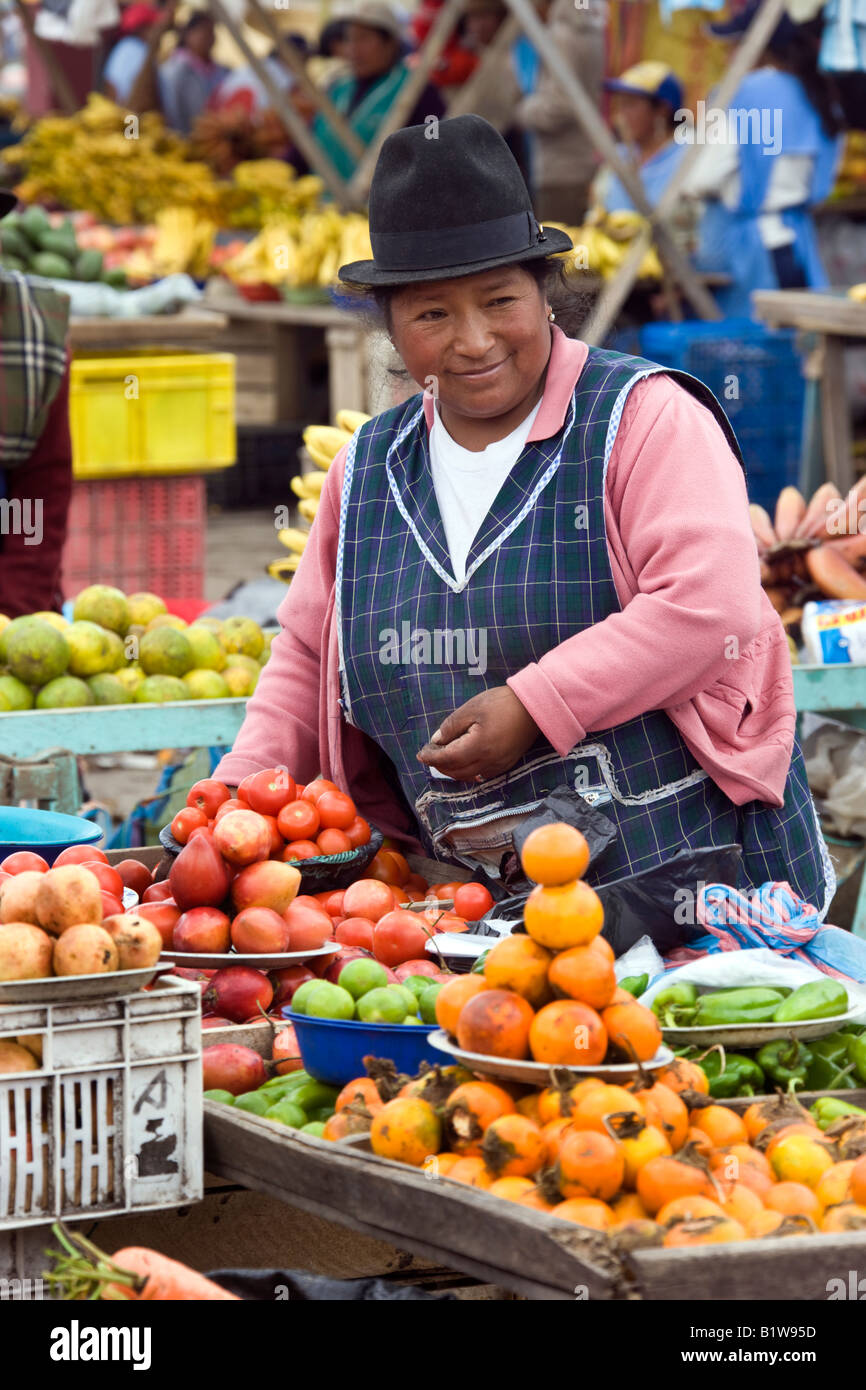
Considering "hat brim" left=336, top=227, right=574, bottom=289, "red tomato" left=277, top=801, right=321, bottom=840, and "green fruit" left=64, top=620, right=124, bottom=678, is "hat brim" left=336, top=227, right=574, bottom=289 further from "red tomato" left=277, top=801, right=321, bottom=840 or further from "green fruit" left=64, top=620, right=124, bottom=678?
"green fruit" left=64, top=620, right=124, bottom=678

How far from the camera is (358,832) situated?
9.76ft

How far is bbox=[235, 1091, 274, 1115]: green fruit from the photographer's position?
2.31 meters

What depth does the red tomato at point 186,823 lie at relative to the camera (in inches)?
110

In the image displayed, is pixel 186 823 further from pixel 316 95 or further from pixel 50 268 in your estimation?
pixel 316 95

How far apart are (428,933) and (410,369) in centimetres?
93

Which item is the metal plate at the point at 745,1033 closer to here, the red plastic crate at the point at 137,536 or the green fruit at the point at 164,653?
the green fruit at the point at 164,653

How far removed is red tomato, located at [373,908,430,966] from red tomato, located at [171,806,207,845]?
34cm

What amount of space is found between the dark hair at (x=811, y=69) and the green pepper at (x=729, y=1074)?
305 inches

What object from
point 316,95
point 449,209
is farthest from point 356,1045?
point 316,95

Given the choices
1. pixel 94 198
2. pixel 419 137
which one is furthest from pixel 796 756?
pixel 94 198

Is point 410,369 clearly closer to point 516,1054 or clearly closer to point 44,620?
point 516,1054

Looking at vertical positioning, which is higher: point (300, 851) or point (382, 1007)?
point (300, 851)

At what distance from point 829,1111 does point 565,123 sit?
9.42m
